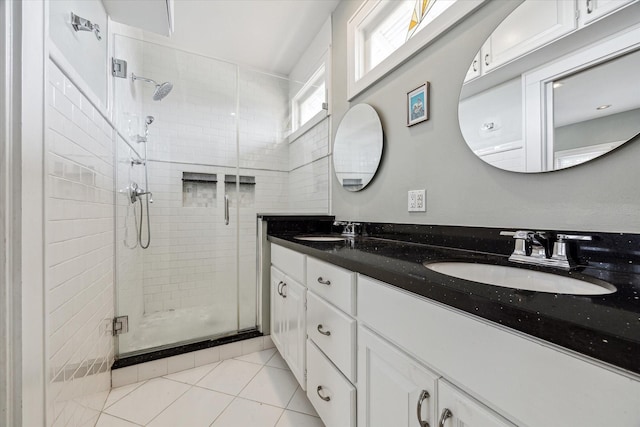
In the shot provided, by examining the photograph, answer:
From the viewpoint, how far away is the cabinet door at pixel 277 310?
5.42 ft

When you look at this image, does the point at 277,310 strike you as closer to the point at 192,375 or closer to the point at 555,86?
the point at 192,375

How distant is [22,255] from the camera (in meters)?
0.68

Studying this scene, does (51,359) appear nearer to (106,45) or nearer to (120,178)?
(120,178)

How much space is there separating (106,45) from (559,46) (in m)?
2.21

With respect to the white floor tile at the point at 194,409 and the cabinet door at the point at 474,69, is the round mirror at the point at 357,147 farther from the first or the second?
the white floor tile at the point at 194,409

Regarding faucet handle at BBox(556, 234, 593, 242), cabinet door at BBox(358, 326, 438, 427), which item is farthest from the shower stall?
faucet handle at BBox(556, 234, 593, 242)

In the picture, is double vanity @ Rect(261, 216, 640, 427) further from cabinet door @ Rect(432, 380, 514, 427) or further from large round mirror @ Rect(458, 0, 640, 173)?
large round mirror @ Rect(458, 0, 640, 173)

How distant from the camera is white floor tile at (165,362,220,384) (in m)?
1.63

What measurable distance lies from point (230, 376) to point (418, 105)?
6.40 feet

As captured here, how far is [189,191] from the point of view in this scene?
2348 mm

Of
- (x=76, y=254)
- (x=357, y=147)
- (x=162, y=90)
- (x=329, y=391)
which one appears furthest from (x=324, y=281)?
(x=162, y=90)

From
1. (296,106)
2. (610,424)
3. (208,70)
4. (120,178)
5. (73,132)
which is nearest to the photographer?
(610,424)

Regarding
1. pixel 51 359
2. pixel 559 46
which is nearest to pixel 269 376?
pixel 51 359

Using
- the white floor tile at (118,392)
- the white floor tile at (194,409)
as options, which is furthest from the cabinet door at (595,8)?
the white floor tile at (118,392)
